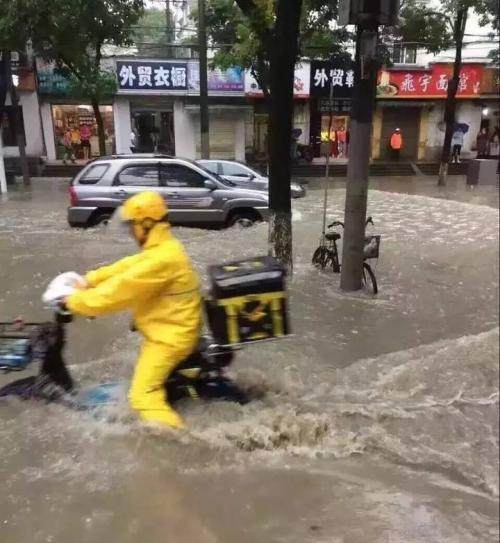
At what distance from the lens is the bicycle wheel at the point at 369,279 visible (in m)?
7.02

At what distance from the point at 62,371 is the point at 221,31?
673 inches

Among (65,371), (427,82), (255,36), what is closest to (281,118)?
(65,371)

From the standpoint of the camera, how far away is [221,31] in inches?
742

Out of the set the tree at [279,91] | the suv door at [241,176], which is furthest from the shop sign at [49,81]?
the tree at [279,91]

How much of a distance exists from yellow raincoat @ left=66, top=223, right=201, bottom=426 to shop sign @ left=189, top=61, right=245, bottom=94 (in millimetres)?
19554

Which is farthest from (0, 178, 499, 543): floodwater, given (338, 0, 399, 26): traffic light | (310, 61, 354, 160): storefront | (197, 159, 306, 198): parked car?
(310, 61, 354, 160): storefront

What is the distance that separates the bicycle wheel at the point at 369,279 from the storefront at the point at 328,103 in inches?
581

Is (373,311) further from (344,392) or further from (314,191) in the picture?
(314,191)

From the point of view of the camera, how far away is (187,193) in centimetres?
1087

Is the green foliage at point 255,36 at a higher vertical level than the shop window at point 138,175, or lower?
higher

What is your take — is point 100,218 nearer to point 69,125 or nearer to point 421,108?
point 69,125

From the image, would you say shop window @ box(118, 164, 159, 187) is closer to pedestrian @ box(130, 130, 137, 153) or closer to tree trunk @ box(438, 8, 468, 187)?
tree trunk @ box(438, 8, 468, 187)

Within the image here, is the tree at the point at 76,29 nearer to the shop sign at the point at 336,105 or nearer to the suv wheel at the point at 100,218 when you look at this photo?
the suv wheel at the point at 100,218

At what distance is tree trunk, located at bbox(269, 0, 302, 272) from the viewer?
21.5 feet
